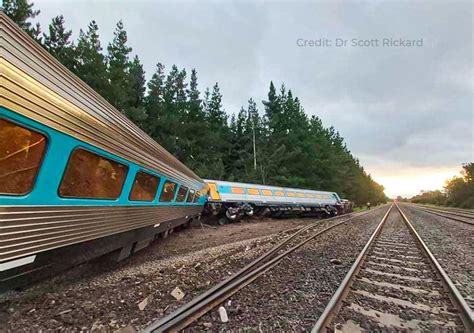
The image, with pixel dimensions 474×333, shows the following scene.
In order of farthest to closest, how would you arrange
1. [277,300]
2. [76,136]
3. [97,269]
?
[97,269], [277,300], [76,136]

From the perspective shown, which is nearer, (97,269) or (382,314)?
(382,314)

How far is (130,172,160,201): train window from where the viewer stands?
5781 mm

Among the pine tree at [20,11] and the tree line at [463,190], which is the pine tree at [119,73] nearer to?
the pine tree at [20,11]

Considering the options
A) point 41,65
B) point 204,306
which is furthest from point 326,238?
point 41,65

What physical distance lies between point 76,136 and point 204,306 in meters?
2.91

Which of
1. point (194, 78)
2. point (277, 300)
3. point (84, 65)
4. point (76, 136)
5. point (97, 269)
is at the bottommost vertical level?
point (97, 269)

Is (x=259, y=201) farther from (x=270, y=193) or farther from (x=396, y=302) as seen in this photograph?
(x=396, y=302)

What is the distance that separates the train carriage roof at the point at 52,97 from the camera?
269 cm

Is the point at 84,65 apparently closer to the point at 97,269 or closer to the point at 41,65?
the point at 97,269

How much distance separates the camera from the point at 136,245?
22.6 ft

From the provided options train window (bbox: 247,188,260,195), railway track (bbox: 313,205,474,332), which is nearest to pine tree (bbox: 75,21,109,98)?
train window (bbox: 247,188,260,195)

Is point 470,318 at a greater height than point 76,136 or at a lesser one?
lesser

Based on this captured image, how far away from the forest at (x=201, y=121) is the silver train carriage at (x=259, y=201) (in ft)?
29.0

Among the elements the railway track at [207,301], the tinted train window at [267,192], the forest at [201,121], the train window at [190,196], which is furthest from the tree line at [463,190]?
the railway track at [207,301]
